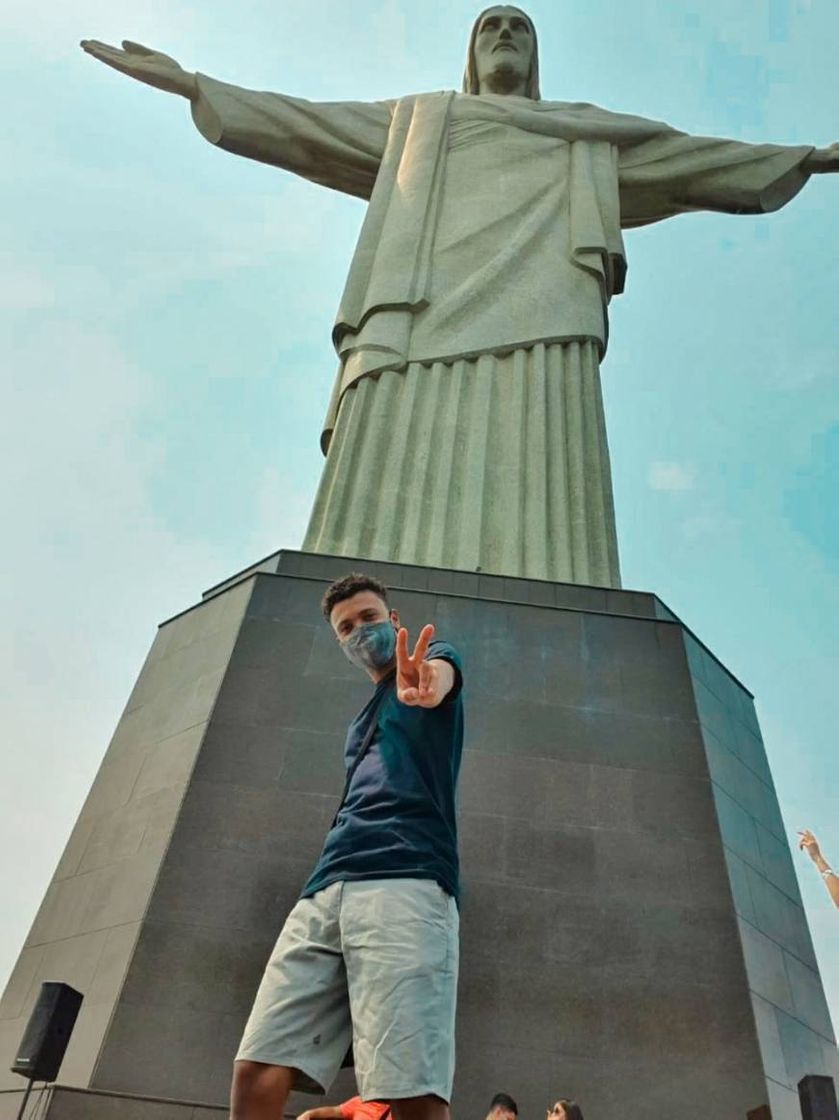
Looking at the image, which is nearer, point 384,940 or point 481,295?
point 384,940

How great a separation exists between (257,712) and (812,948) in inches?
141

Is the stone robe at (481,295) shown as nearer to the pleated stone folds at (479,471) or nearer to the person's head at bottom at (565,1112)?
the pleated stone folds at (479,471)

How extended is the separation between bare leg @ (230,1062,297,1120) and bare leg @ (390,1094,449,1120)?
10.9 inches

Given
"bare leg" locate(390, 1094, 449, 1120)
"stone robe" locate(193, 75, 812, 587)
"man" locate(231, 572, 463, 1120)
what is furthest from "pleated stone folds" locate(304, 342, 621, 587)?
"bare leg" locate(390, 1094, 449, 1120)

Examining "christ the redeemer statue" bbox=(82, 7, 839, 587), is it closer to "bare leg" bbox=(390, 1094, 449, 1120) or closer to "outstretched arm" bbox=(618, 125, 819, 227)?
"outstretched arm" bbox=(618, 125, 819, 227)

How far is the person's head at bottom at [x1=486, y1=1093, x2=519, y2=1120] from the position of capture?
397 centimetres

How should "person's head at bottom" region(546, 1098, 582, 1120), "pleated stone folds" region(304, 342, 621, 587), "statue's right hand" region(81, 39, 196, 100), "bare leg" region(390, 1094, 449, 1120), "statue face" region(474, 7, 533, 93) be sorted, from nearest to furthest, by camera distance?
"bare leg" region(390, 1094, 449, 1120), "person's head at bottom" region(546, 1098, 582, 1120), "pleated stone folds" region(304, 342, 621, 587), "statue's right hand" region(81, 39, 196, 100), "statue face" region(474, 7, 533, 93)

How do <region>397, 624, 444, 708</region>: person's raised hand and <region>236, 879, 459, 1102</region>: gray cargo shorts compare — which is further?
<region>397, 624, 444, 708</region>: person's raised hand

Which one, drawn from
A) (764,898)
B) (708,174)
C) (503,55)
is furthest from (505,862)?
(503,55)

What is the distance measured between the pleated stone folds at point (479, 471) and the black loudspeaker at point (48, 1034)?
12.5 feet

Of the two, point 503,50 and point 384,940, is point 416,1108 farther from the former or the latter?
point 503,50

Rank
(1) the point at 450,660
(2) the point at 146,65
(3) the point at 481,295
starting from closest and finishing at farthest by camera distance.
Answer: (1) the point at 450,660
(3) the point at 481,295
(2) the point at 146,65

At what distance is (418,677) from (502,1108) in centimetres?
255

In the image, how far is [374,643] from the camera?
280cm
